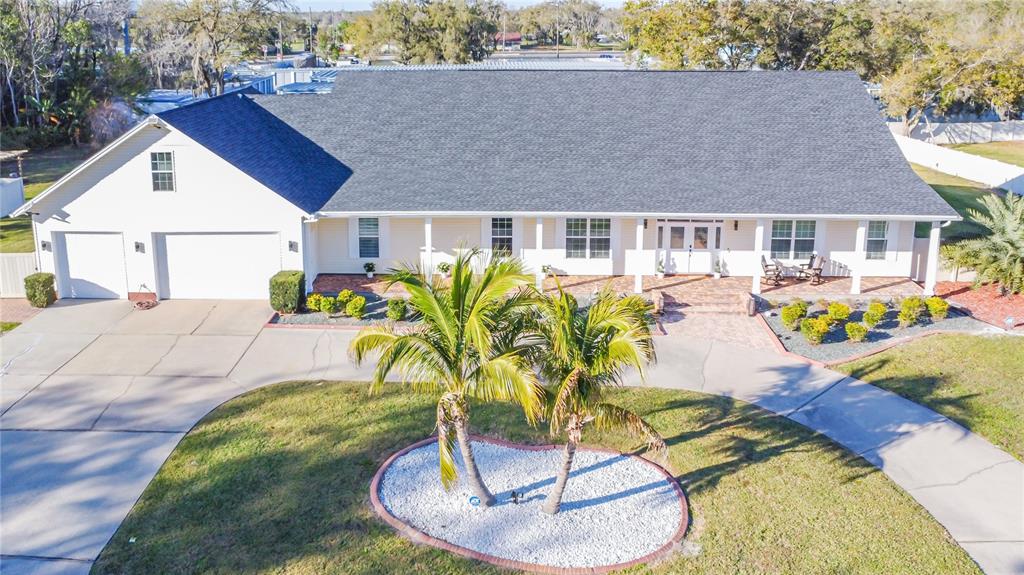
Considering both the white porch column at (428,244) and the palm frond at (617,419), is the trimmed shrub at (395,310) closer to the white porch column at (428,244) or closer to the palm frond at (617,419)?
the white porch column at (428,244)

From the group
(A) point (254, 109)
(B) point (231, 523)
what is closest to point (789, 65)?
(A) point (254, 109)

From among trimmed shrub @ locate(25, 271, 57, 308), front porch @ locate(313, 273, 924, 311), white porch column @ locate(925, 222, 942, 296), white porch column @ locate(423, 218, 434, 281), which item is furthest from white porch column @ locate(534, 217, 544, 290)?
trimmed shrub @ locate(25, 271, 57, 308)

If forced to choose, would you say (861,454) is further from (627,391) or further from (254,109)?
(254,109)

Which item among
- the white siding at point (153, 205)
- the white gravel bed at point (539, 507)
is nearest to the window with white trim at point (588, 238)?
the white siding at point (153, 205)

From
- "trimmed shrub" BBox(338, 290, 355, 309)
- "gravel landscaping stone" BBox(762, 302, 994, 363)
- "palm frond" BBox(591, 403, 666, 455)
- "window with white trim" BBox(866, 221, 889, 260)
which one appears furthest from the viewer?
"window with white trim" BBox(866, 221, 889, 260)

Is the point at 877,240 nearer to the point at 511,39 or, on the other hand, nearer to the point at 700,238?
the point at 700,238

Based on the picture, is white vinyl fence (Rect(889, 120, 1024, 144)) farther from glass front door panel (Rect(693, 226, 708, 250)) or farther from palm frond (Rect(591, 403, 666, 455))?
palm frond (Rect(591, 403, 666, 455))
